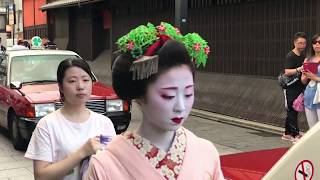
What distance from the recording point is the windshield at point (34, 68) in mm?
8884

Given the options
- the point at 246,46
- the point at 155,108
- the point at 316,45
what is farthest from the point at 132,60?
the point at 246,46

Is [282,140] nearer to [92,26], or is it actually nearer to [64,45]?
[92,26]

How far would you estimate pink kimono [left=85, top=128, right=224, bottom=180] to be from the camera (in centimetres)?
172

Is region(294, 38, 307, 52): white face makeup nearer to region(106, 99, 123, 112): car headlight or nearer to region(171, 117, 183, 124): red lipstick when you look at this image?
region(106, 99, 123, 112): car headlight

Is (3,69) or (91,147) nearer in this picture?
(91,147)

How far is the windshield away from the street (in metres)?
1.15

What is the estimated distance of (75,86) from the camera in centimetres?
291

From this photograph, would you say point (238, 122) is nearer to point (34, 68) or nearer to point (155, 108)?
point (34, 68)

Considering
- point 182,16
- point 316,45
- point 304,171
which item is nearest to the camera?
point 304,171

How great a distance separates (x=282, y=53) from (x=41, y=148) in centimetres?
895

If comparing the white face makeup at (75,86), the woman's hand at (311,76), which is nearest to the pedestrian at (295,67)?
the woman's hand at (311,76)

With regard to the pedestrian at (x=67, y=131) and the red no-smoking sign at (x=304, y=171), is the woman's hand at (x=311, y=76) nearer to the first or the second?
the pedestrian at (x=67, y=131)

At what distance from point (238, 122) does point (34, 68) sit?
13.8 ft

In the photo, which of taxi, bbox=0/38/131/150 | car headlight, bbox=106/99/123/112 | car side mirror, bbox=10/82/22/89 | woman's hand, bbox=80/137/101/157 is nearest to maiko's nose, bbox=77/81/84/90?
woman's hand, bbox=80/137/101/157
